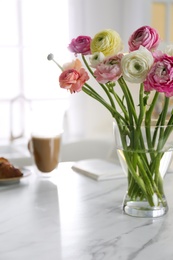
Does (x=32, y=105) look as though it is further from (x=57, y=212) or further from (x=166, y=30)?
(x=57, y=212)

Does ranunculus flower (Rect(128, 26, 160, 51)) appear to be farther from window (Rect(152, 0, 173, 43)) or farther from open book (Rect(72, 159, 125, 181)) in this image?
window (Rect(152, 0, 173, 43))

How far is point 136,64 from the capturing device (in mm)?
1182

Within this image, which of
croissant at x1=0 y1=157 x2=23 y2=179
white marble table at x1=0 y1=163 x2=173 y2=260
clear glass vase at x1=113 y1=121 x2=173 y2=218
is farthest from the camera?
croissant at x1=0 y1=157 x2=23 y2=179

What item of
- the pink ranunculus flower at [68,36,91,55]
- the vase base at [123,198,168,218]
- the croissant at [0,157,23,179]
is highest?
the pink ranunculus flower at [68,36,91,55]

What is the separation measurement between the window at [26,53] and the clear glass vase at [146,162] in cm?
239

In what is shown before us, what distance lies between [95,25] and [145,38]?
2654 mm

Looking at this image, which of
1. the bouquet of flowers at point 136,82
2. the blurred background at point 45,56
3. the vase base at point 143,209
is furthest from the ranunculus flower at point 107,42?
the blurred background at point 45,56

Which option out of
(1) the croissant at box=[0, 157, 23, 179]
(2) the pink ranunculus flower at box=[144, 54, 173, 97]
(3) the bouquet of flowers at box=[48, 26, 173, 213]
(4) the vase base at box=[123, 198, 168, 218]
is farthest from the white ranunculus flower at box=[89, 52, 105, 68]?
(1) the croissant at box=[0, 157, 23, 179]

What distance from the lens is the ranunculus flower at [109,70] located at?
46.8 inches

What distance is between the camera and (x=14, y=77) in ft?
12.2

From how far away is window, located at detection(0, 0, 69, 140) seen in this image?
367cm

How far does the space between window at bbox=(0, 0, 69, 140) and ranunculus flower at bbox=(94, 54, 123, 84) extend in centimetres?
247

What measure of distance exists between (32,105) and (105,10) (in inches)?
33.4

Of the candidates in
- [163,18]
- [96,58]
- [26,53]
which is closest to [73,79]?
[96,58]
